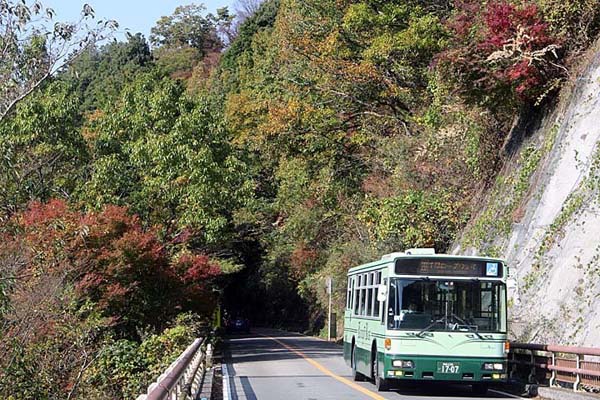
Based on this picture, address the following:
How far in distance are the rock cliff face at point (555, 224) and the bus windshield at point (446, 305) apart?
3.67 m

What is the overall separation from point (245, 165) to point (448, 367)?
2232cm

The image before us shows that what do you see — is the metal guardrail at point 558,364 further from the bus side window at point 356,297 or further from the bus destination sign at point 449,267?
the bus side window at point 356,297

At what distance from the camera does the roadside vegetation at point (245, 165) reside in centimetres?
2281

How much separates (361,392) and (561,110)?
14495 mm

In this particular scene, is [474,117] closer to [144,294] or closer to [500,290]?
[144,294]

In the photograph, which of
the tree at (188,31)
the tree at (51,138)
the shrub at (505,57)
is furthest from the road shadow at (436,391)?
the tree at (188,31)

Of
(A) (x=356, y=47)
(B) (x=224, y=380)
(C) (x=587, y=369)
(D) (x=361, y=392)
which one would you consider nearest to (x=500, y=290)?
(C) (x=587, y=369)

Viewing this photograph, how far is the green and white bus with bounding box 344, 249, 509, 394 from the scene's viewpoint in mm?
18812

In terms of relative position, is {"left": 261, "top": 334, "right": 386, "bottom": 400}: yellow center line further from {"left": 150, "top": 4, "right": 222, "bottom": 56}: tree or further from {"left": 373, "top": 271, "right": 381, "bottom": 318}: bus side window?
{"left": 150, "top": 4, "right": 222, "bottom": 56}: tree

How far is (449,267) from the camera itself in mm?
19250

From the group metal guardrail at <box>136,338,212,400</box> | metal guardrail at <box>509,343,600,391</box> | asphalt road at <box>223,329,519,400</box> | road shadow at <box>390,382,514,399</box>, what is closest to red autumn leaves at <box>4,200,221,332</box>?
asphalt road at <box>223,329,519,400</box>

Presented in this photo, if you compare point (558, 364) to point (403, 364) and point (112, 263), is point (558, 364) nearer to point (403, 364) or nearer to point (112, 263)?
point (403, 364)

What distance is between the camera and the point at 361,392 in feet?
65.7

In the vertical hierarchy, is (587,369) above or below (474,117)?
below
